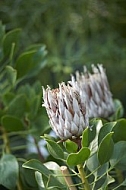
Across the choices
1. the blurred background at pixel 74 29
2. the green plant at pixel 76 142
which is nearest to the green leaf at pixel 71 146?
→ the green plant at pixel 76 142

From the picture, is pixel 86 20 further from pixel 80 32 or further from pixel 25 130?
pixel 25 130

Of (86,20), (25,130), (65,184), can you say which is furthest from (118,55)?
(65,184)

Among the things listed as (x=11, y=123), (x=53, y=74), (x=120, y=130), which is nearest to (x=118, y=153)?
(x=120, y=130)

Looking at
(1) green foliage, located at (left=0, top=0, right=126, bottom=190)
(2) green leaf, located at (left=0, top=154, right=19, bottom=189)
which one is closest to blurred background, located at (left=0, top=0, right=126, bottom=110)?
(1) green foliage, located at (left=0, top=0, right=126, bottom=190)

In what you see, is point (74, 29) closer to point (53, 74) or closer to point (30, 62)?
point (53, 74)

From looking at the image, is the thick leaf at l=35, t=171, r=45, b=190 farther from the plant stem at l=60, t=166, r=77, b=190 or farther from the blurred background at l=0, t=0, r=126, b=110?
the blurred background at l=0, t=0, r=126, b=110
